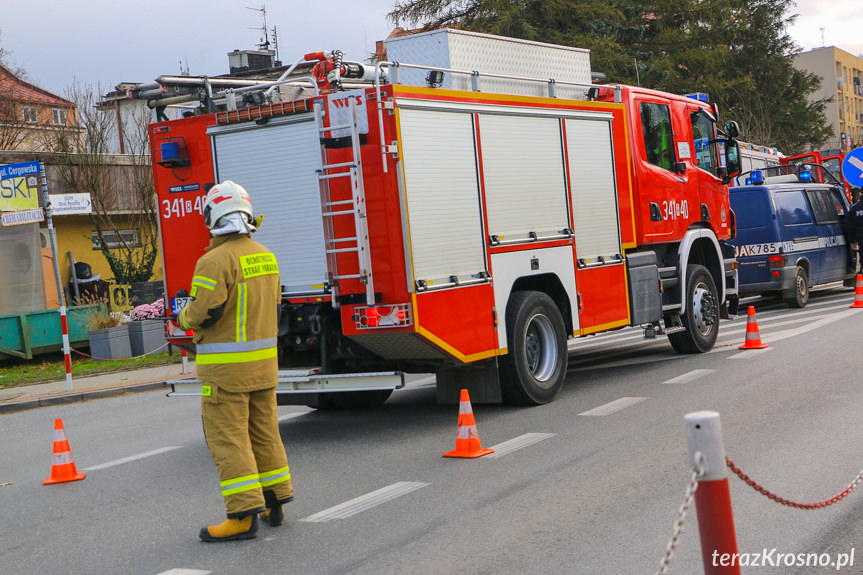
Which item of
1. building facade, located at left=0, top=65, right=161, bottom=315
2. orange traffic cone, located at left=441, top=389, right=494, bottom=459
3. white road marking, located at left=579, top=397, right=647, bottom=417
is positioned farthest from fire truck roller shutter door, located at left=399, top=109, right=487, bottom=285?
building facade, located at left=0, top=65, right=161, bottom=315

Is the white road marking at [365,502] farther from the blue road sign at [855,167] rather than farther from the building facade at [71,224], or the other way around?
the blue road sign at [855,167]

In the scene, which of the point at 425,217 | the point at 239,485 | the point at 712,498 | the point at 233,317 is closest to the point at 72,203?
the point at 425,217

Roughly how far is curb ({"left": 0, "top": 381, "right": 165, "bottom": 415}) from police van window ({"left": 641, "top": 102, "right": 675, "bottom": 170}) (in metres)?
7.85

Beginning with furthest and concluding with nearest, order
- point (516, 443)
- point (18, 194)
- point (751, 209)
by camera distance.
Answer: point (751, 209)
point (18, 194)
point (516, 443)

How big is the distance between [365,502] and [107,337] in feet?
42.3

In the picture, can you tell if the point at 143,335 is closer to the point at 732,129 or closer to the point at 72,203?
the point at 72,203

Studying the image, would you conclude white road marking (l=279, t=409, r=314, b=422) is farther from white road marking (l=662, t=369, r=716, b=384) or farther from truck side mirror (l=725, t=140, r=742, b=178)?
truck side mirror (l=725, t=140, r=742, b=178)

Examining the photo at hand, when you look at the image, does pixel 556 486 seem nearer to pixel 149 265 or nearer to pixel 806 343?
pixel 806 343

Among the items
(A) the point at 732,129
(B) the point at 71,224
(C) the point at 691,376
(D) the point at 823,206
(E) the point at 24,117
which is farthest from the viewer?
(E) the point at 24,117

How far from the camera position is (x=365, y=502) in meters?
6.09

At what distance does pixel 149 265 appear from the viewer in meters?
24.1

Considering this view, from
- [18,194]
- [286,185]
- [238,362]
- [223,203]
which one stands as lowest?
[238,362]

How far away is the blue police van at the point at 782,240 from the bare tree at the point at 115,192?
14.0 metres

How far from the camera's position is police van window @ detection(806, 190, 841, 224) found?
18.7 m
